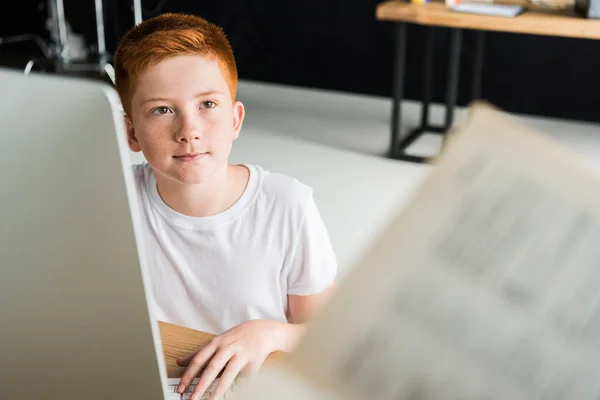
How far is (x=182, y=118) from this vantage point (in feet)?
3.33

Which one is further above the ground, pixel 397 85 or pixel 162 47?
pixel 162 47

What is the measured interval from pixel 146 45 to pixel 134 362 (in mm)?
591

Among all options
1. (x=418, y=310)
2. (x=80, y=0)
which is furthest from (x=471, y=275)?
(x=80, y=0)

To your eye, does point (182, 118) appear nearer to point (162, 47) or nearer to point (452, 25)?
point (162, 47)

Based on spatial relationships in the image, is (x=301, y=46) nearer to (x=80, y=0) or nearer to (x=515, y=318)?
(x=80, y=0)

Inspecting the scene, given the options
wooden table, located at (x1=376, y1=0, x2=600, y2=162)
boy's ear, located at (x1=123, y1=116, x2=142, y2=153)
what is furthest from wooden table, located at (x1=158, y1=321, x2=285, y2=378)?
wooden table, located at (x1=376, y1=0, x2=600, y2=162)

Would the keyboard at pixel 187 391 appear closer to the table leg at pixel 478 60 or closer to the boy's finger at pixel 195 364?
the boy's finger at pixel 195 364

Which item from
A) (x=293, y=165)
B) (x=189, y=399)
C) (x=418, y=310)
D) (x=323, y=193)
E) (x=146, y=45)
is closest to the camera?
(x=418, y=310)

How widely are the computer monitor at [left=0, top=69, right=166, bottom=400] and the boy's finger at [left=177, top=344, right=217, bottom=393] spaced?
0.62 ft

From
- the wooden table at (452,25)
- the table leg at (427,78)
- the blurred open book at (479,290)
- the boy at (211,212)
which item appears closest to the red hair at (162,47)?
the boy at (211,212)

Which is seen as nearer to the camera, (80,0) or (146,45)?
(146,45)

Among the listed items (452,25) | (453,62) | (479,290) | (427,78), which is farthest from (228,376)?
(427,78)

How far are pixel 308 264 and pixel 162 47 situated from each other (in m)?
0.37

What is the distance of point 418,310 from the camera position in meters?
0.41
